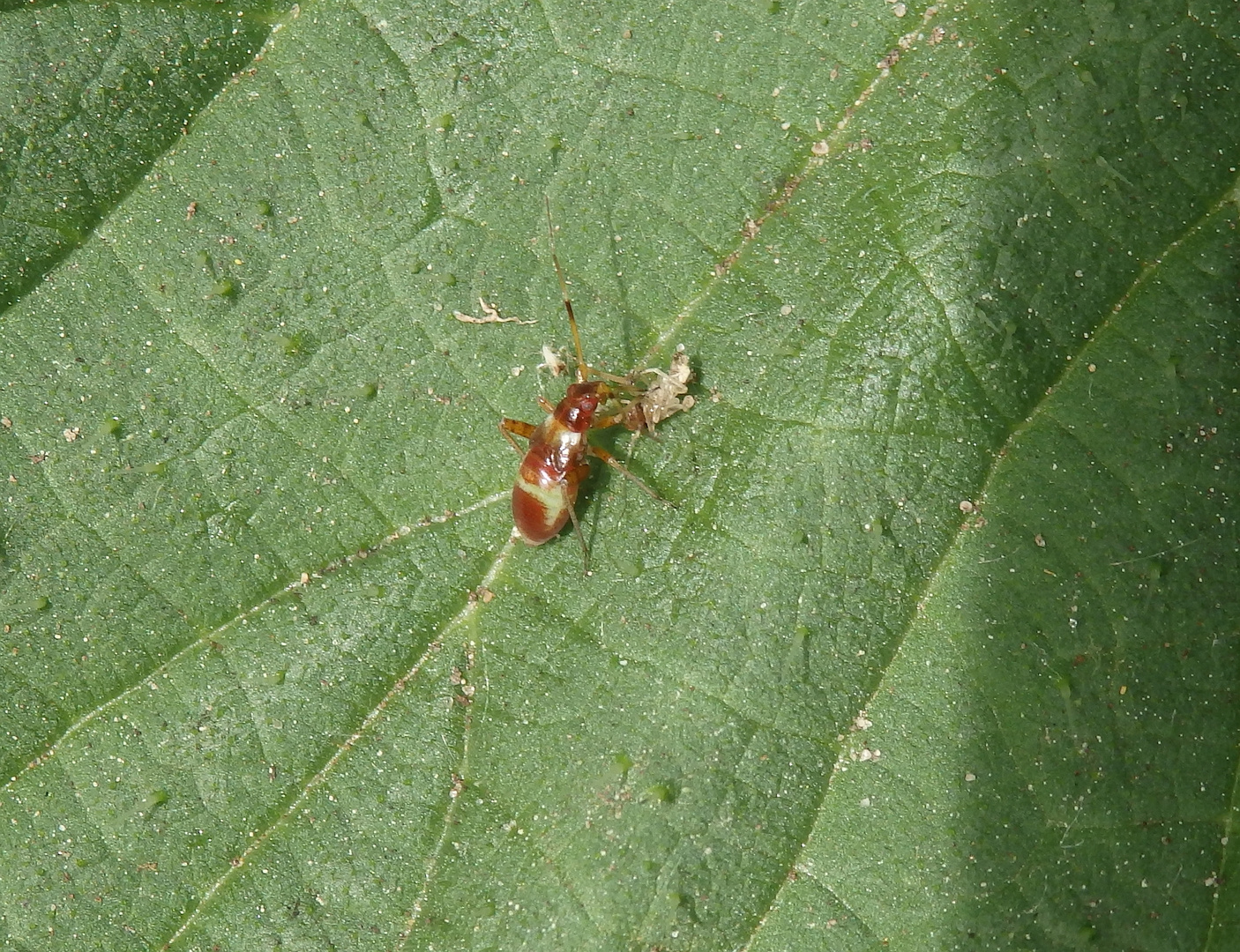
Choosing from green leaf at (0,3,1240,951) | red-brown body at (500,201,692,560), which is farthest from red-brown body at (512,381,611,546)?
green leaf at (0,3,1240,951)

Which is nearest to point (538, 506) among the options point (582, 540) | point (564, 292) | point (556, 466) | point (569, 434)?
point (556, 466)

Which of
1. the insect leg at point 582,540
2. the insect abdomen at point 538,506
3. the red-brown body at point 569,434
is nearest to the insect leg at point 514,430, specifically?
the red-brown body at point 569,434

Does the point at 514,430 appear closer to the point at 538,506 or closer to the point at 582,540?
the point at 538,506

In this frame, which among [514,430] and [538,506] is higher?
[514,430]

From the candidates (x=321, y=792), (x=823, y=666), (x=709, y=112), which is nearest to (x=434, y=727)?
(x=321, y=792)

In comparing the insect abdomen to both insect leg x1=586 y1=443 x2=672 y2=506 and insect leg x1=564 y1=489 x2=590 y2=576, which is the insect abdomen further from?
insect leg x1=586 y1=443 x2=672 y2=506

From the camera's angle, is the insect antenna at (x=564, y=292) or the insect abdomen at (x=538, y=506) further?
the insect antenna at (x=564, y=292)

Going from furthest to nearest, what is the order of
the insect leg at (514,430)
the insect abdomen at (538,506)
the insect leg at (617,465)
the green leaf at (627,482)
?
the insect leg at (514,430) → the insect leg at (617,465) → the insect abdomen at (538,506) → the green leaf at (627,482)

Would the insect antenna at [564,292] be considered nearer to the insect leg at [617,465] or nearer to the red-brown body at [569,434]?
Result: the red-brown body at [569,434]
